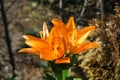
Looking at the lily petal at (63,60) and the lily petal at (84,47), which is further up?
the lily petal at (84,47)

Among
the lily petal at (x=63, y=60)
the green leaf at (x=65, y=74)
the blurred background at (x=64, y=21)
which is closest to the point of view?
the lily petal at (x=63, y=60)

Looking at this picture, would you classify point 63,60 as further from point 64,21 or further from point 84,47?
point 64,21

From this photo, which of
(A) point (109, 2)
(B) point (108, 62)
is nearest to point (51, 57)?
(B) point (108, 62)

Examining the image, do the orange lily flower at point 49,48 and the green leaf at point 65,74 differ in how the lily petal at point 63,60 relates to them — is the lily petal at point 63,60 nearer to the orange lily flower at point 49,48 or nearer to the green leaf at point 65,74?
the orange lily flower at point 49,48

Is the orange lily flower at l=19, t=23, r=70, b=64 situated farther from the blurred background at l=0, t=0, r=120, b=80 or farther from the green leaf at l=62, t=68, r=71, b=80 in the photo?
the blurred background at l=0, t=0, r=120, b=80

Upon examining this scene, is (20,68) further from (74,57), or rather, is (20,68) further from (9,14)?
(74,57)

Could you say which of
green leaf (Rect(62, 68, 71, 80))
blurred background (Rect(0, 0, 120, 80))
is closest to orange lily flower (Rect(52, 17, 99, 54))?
green leaf (Rect(62, 68, 71, 80))

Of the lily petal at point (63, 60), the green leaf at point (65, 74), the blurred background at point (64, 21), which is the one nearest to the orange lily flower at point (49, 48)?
the lily petal at point (63, 60)
